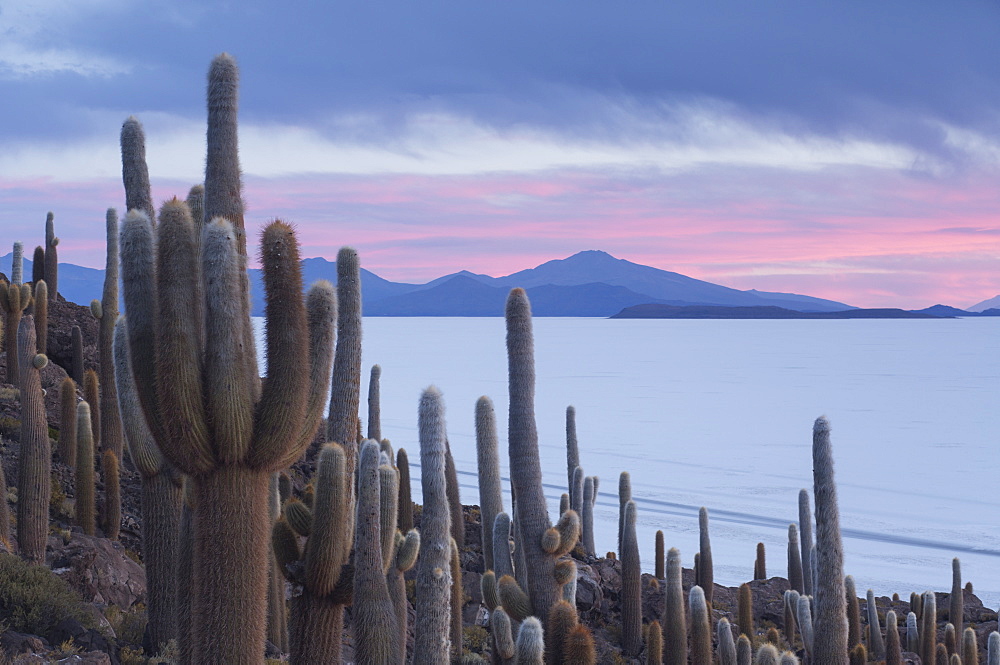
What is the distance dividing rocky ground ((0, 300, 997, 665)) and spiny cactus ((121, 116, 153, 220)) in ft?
12.9

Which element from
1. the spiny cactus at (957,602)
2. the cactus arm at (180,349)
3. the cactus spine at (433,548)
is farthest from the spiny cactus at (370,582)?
the spiny cactus at (957,602)

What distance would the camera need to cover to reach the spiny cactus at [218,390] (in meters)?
5.66

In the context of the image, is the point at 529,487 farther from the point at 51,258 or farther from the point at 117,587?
the point at 51,258

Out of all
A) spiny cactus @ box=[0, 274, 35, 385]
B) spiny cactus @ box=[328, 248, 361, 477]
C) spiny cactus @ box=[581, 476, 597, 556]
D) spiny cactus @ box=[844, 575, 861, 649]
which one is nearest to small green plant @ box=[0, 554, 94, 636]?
spiny cactus @ box=[328, 248, 361, 477]

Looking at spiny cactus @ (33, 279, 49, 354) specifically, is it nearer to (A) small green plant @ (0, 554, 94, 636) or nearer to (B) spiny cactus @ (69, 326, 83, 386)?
(B) spiny cactus @ (69, 326, 83, 386)

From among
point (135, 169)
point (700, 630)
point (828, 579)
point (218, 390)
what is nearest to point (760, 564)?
point (700, 630)

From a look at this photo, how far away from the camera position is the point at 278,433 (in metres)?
5.83

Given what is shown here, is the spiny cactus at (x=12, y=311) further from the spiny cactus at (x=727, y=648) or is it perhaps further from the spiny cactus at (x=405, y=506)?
the spiny cactus at (x=727, y=648)

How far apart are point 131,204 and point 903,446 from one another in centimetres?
3793

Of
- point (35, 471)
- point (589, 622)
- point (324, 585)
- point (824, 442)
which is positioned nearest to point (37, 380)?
point (35, 471)

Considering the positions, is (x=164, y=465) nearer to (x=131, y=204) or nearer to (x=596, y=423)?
(x=131, y=204)

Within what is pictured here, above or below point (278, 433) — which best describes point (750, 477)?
below

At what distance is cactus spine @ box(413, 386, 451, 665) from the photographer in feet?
22.8

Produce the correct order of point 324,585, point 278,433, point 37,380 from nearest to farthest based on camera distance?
point 278,433, point 324,585, point 37,380
